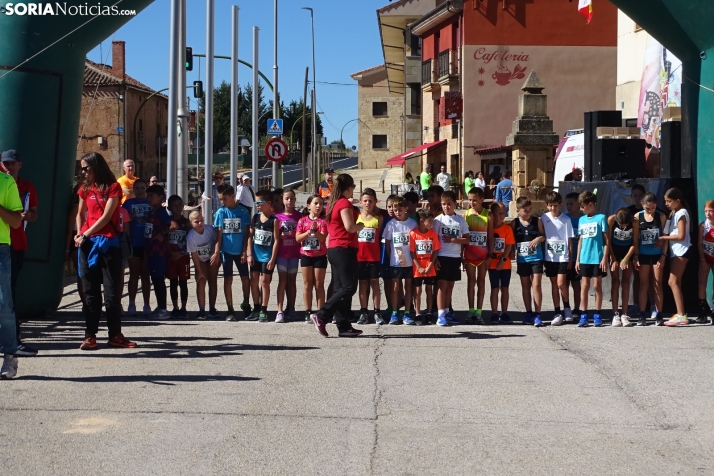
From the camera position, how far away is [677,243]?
11.2 metres

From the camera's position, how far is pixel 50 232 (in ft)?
35.8

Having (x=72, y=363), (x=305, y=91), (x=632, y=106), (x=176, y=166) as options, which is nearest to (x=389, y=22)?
(x=305, y=91)

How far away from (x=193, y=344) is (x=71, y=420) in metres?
3.33

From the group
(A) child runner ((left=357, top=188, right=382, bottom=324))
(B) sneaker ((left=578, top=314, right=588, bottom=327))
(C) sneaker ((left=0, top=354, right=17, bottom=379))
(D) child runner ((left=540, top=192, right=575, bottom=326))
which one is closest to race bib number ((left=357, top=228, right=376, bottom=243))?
(A) child runner ((left=357, top=188, right=382, bottom=324))

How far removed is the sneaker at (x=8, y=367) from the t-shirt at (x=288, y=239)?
14.5 feet

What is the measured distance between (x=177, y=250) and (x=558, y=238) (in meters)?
4.51

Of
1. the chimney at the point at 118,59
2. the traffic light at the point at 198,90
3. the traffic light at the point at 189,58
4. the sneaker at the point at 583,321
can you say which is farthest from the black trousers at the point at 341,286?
the chimney at the point at 118,59

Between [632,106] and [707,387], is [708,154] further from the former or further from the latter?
[632,106]

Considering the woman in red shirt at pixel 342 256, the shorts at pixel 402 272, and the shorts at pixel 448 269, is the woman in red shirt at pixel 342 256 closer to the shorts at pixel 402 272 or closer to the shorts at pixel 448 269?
the shorts at pixel 402 272

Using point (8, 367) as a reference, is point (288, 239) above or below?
above

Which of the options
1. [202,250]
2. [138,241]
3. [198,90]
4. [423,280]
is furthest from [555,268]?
[198,90]

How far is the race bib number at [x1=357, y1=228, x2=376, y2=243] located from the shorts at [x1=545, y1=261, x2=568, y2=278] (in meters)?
2.06

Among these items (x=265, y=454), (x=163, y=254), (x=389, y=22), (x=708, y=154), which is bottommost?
(x=265, y=454)

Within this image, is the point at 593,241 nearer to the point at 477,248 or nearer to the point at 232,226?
the point at 477,248
